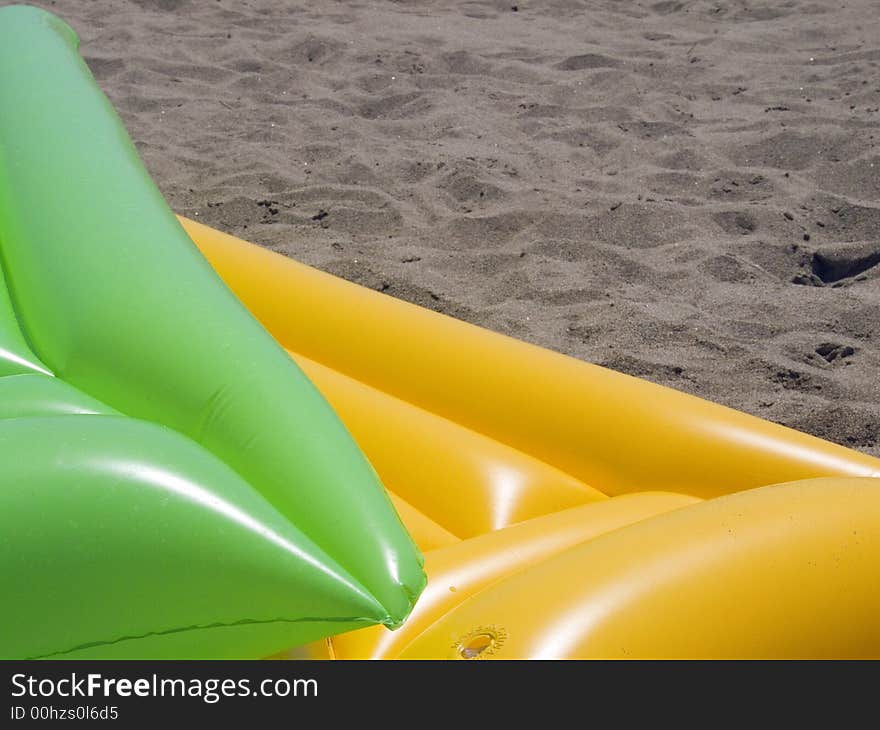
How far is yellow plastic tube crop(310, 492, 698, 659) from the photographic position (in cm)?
92

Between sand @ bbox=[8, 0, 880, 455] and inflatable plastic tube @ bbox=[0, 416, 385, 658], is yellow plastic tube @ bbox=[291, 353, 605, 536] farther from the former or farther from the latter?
sand @ bbox=[8, 0, 880, 455]

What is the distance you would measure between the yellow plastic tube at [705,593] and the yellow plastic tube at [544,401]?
1.03ft

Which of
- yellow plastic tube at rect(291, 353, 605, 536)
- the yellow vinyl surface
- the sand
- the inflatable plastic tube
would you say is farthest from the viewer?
the sand

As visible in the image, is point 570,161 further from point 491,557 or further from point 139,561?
point 139,561

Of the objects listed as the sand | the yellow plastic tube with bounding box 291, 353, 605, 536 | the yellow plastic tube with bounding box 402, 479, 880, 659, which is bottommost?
the yellow plastic tube with bounding box 402, 479, 880, 659

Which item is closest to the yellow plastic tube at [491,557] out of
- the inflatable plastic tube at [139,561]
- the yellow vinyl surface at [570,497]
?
the yellow vinyl surface at [570,497]

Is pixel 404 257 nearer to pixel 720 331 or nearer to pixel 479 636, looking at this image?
pixel 720 331

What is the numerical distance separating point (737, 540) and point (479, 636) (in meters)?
0.23

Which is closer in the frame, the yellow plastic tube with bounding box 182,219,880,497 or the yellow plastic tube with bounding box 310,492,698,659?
the yellow plastic tube with bounding box 310,492,698,659

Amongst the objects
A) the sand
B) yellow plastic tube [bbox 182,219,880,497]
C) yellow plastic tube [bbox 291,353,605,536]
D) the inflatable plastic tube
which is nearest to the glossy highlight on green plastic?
the inflatable plastic tube

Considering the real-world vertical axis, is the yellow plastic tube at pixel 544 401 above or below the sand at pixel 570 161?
below

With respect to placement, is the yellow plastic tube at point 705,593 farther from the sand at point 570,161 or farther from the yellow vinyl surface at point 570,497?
the sand at point 570,161

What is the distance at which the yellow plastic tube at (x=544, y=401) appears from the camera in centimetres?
130

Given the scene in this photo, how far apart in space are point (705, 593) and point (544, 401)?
0.59 metres
